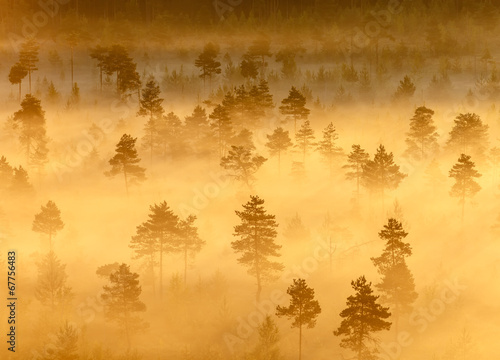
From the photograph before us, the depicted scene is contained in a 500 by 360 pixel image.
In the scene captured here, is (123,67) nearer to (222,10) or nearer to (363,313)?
(222,10)

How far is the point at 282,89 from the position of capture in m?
105

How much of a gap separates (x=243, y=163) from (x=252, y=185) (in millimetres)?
4891

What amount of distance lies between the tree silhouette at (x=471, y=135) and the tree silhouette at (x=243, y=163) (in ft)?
72.7

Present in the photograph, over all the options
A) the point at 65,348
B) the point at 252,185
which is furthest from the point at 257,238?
the point at 252,185

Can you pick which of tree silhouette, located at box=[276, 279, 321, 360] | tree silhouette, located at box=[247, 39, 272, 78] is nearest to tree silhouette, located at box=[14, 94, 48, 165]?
tree silhouette, located at box=[247, 39, 272, 78]

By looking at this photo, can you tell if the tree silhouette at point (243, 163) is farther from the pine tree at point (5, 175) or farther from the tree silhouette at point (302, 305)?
the tree silhouette at point (302, 305)

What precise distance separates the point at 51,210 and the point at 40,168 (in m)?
21.0

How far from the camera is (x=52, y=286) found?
2115 inches

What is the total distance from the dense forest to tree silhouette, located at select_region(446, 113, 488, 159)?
22cm

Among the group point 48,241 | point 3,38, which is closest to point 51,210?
point 48,241

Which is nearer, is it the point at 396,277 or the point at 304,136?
the point at 396,277

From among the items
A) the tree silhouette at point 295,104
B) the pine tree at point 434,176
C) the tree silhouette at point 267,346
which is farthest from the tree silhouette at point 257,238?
the tree silhouette at point 295,104

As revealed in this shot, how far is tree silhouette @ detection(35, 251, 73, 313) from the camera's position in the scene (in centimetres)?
5403

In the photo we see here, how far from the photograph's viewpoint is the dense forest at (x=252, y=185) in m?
53.0
